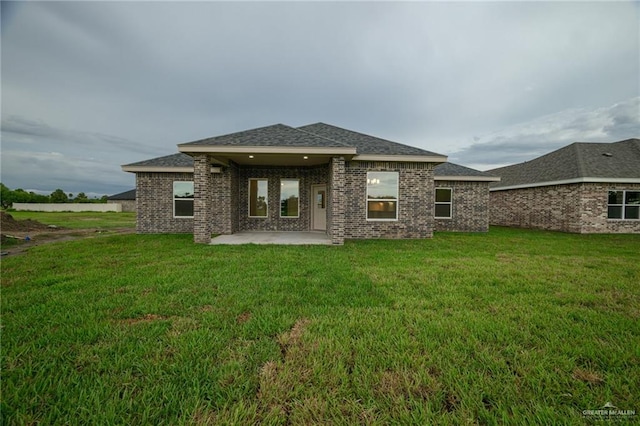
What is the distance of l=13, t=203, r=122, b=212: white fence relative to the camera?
3819cm

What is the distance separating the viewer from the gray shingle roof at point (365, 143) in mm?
9938

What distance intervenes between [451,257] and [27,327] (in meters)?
8.00

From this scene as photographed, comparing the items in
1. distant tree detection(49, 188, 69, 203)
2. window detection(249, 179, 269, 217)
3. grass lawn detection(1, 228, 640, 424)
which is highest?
distant tree detection(49, 188, 69, 203)

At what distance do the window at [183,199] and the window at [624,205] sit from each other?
21132mm

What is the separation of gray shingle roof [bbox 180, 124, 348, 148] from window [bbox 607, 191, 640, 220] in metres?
15.0

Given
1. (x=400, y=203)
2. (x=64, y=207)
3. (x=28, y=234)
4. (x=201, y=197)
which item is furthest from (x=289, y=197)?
(x=64, y=207)

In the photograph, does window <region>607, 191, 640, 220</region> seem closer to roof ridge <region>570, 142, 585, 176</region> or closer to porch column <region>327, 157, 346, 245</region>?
roof ridge <region>570, 142, 585, 176</region>

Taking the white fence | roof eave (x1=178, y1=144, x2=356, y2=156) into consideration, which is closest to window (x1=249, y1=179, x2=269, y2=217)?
roof eave (x1=178, y1=144, x2=356, y2=156)

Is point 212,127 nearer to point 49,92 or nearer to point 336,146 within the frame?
point 49,92

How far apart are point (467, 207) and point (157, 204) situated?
52.1ft

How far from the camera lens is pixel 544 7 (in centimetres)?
1130

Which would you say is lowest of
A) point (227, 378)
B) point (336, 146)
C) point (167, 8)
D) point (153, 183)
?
point (227, 378)

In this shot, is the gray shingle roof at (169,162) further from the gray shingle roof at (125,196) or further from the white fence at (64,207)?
the gray shingle roof at (125,196)

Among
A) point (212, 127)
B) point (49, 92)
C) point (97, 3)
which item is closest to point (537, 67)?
point (97, 3)
